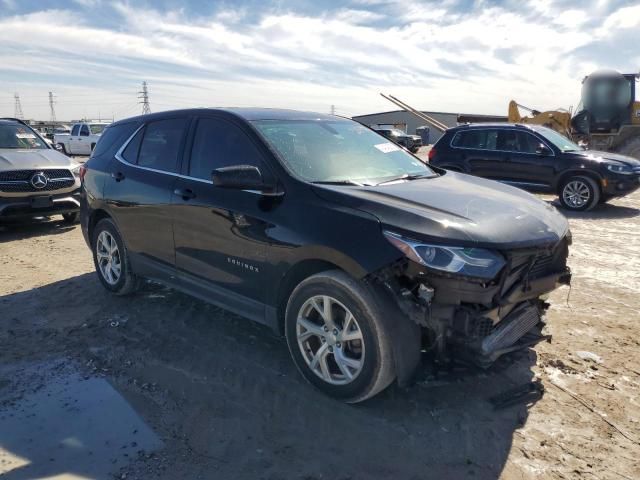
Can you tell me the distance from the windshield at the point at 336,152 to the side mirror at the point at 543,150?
23.5 feet

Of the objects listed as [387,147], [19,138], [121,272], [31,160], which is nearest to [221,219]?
[387,147]

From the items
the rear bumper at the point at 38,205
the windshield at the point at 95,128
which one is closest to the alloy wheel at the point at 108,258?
the rear bumper at the point at 38,205

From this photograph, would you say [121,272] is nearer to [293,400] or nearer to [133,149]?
[133,149]

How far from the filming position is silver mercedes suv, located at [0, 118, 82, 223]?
7.55m

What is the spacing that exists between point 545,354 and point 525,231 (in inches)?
50.8

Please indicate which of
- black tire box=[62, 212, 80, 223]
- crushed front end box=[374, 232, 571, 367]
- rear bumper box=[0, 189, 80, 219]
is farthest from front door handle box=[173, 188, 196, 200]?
black tire box=[62, 212, 80, 223]

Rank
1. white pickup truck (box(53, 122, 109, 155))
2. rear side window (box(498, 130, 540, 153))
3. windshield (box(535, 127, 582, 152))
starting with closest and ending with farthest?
windshield (box(535, 127, 582, 152)) < rear side window (box(498, 130, 540, 153)) < white pickup truck (box(53, 122, 109, 155))

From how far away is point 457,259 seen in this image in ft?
8.99

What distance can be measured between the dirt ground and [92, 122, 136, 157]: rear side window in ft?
4.98

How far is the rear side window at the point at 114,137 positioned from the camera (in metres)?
5.05

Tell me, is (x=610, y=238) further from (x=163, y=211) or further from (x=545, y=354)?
(x=163, y=211)

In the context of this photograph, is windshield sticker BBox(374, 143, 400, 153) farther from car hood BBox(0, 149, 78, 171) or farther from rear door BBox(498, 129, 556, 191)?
rear door BBox(498, 129, 556, 191)

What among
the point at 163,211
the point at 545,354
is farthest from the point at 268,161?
the point at 545,354

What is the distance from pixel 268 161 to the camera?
3.54 metres
